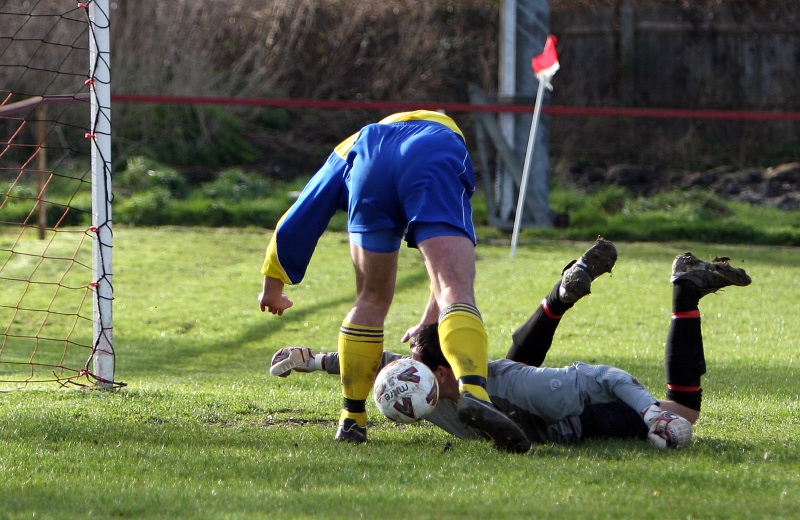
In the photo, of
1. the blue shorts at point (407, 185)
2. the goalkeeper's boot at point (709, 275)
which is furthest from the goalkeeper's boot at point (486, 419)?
the goalkeeper's boot at point (709, 275)

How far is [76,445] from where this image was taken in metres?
4.18

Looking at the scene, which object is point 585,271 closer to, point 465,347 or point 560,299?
point 560,299

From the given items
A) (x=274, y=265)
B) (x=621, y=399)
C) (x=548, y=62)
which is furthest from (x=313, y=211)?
(x=548, y=62)

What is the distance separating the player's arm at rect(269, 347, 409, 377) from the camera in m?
4.87

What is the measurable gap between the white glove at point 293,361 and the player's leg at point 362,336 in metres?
0.55

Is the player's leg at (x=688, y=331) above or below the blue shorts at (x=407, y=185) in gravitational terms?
below

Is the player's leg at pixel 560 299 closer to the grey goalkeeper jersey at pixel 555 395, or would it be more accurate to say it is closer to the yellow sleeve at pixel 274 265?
the grey goalkeeper jersey at pixel 555 395

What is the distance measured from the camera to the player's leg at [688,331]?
14.1ft

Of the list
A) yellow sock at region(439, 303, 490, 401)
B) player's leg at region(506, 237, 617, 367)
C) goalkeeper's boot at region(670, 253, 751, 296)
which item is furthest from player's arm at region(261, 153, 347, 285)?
goalkeeper's boot at region(670, 253, 751, 296)

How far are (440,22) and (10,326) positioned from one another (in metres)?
11.8

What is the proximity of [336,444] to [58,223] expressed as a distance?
3171mm

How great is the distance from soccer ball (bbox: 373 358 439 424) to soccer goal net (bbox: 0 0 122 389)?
2137 mm

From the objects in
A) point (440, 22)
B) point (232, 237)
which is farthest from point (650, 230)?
point (440, 22)

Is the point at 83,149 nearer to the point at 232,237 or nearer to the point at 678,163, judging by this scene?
the point at 232,237
